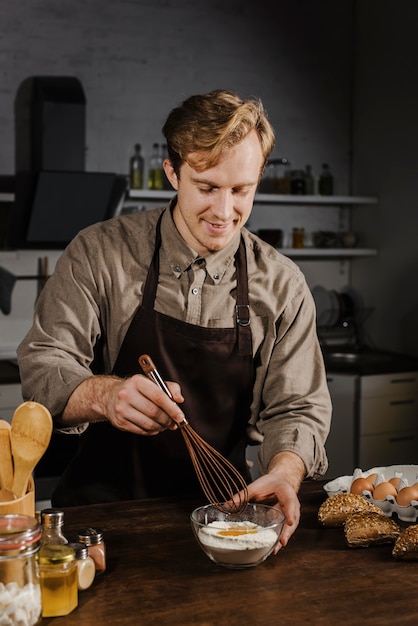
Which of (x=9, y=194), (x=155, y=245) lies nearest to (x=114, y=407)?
(x=155, y=245)

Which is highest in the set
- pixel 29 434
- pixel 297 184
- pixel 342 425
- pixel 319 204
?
pixel 297 184

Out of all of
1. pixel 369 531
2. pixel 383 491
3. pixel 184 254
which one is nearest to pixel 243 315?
pixel 184 254

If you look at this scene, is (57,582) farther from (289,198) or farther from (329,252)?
(329,252)

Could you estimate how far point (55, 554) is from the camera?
130 cm

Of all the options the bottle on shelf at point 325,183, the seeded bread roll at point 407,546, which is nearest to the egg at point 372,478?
the seeded bread roll at point 407,546

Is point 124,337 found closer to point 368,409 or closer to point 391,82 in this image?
point 368,409

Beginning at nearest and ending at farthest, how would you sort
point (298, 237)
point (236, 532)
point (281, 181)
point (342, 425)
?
1. point (236, 532)
2. point (342, 425)
3. point (281, 181)
4. point (298, 237)

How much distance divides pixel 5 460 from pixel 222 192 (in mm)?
828

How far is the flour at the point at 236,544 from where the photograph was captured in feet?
4.77

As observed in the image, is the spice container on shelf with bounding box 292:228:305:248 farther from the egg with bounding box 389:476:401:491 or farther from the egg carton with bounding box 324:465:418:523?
the egg with bounding box 389:476:401:491

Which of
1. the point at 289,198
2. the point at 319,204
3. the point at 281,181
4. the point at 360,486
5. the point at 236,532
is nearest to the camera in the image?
the point at 236,532

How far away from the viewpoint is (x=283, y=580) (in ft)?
4.71

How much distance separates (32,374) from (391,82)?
12.9 ft

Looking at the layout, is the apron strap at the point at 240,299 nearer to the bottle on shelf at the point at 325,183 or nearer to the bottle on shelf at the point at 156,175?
the bottle on shelf at the point at 156,175
